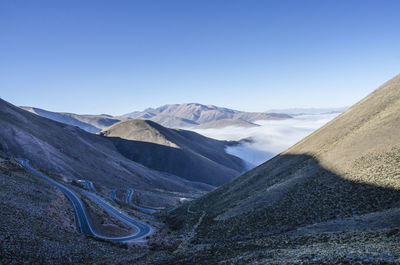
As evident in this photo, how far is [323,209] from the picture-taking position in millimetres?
30953

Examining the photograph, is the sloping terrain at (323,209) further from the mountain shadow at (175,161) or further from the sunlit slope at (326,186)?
the mountain shadow at (175,161)

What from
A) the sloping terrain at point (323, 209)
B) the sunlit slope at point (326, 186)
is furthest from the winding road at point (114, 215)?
the sunlit slope at point (326, 186)

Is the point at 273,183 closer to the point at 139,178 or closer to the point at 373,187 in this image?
the point at 373,187

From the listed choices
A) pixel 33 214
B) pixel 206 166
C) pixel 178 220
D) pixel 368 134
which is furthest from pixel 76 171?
pixel 206 166

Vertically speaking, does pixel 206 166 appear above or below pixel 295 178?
below

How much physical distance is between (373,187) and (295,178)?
14.5m

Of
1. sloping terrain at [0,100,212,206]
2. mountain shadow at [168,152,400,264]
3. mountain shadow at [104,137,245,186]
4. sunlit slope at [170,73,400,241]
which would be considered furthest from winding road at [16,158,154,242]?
mountain shadow at [104,137,245,186]

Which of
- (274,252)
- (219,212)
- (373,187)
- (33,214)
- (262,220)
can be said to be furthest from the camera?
(219,212)

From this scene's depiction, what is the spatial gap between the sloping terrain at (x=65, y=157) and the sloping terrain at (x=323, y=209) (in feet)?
151

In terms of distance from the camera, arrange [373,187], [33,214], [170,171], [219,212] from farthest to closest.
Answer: [170,171], [219,212], [33,214], [373,187]

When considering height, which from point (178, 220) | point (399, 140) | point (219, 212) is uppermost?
point (399, 140)

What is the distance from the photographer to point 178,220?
173 feet

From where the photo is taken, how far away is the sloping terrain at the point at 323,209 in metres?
19.5

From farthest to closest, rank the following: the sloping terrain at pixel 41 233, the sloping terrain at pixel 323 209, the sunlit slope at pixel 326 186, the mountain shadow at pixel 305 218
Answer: the sunlit slope at pixel 326 186
the sloping terrain at pixel 41 233
the mountain shadow at pixel 305 218
the sloping terrain at pixel 323 209
